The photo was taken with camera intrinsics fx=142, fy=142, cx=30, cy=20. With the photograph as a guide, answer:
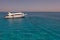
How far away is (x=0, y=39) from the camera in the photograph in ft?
66.6

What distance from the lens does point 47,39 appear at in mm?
19781

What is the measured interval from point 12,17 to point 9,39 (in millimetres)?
46730

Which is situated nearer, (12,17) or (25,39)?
(25,39)

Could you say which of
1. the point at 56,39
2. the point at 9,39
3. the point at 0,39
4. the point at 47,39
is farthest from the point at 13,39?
the point at 56,39

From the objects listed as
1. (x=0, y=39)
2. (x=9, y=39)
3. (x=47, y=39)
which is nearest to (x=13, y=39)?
(x=9, y=39)

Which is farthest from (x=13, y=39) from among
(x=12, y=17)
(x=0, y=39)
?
(x=12, y=17)

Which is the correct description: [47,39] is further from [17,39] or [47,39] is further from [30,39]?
[17,39]

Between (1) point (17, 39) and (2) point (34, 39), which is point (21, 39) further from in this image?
(2) point (34, 39)

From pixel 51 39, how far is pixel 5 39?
255 inches

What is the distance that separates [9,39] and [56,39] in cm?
664

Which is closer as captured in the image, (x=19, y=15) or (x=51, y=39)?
(x=51, y=39)

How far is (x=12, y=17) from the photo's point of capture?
66.4 m

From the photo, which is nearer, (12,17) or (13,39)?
(13,39)

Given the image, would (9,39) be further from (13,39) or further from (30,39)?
(30,39)
